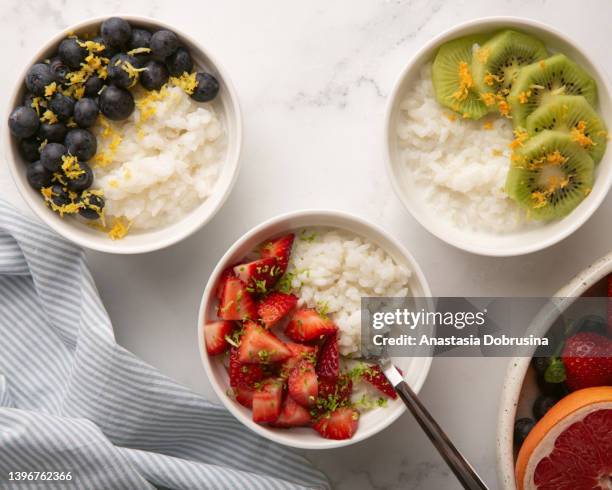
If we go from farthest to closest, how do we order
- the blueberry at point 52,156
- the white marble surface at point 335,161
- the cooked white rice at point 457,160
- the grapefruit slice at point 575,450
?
1. the white marble surface at point 335,161
2. the cooked white rice at point 457,160
3. the blueberry at point 52,156
4. the grapefruit slice at point 575,450

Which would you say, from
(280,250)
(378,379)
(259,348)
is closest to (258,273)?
(280,250)

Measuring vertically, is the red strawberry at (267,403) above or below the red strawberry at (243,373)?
below

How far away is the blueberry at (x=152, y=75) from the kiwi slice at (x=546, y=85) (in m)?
0.88

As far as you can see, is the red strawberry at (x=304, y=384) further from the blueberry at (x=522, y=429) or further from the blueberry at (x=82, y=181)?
the blueberry at (x=82, y=181)

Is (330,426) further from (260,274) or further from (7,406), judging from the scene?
(7,406)

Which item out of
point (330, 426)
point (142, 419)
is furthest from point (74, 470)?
point (330, 426)

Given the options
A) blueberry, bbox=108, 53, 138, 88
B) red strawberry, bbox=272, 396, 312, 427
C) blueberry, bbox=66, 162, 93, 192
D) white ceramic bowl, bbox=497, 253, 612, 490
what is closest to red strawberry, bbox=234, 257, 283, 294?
red strawberry, bbox=272, 396, 312, 427

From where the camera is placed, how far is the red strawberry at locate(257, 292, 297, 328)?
196 cm

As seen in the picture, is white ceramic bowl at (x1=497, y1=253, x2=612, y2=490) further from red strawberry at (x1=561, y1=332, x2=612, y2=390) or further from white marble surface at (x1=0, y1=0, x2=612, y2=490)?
white marble surface at (x1=0, y1=0, x2=612, y2=490)

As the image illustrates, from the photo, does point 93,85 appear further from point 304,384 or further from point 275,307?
point 304,384

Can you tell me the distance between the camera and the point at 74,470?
80.4 inches

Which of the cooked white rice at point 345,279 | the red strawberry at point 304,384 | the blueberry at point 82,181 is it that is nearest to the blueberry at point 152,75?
the blueberry at point 82,181

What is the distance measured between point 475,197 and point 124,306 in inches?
39.4

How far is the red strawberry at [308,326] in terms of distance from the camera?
1.96 m
